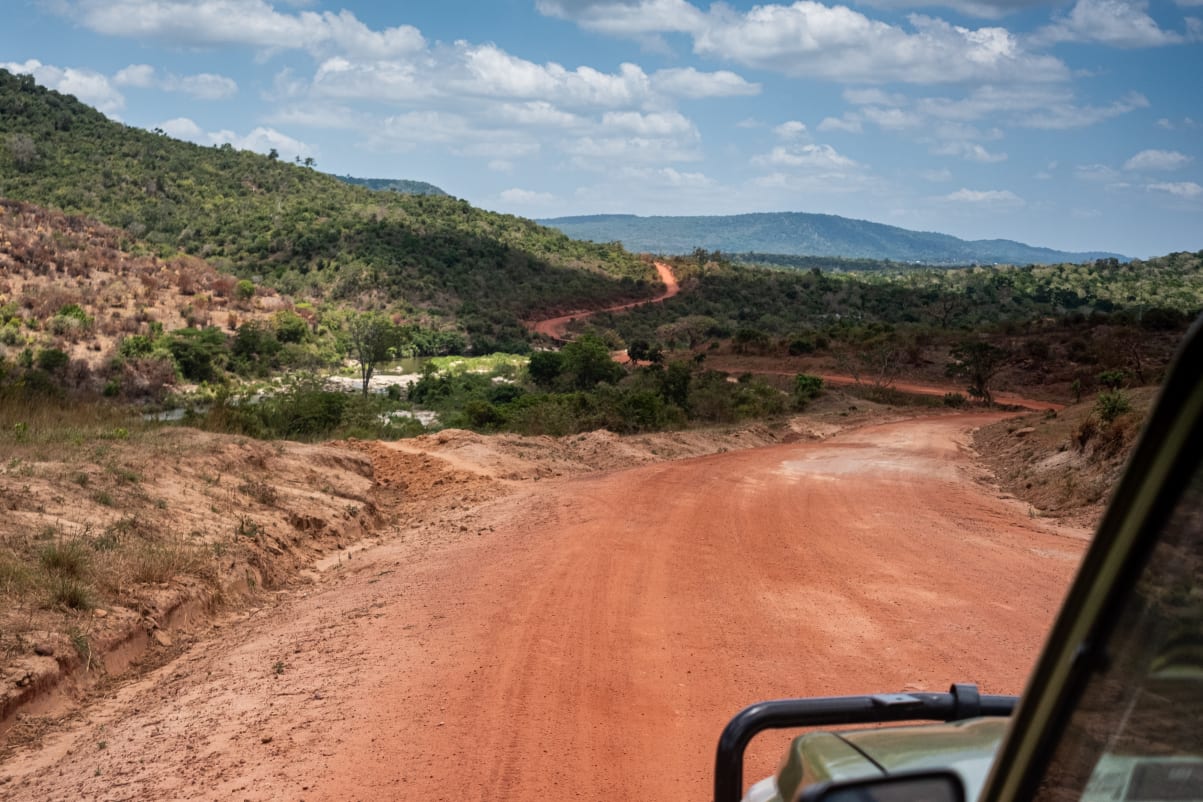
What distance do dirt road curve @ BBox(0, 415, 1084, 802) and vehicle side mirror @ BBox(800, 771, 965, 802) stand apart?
127 inches

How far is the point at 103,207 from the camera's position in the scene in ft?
217

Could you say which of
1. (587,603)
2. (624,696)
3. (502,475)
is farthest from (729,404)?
(624,696)

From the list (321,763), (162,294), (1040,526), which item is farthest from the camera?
(162,294)

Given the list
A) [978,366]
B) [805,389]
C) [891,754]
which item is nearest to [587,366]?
[805,389]

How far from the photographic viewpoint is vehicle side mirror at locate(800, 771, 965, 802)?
159cm

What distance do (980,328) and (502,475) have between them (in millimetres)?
43015

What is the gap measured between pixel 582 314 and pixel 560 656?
223 feet

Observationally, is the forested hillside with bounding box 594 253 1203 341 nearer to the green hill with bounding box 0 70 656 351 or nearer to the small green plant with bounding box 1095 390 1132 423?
the green hill with bounding box 0 70 656 351

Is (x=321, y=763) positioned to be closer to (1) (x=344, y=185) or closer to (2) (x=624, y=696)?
(2) (x=624, y=696)

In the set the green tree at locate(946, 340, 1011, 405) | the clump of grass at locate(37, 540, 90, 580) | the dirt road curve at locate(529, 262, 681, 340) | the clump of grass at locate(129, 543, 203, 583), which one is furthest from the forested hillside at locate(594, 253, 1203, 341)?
the clump of grass at locate(37, 540, 90, 580)

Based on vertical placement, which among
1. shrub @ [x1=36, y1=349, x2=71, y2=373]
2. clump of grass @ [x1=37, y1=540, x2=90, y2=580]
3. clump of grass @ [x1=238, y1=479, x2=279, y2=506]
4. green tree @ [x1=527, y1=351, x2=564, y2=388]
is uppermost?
clump of grass @ [x1=37, y1=540, x2=90, y2=580]

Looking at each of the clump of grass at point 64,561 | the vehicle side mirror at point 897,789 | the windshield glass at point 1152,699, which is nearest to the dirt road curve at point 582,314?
the clump of grass at point 64,561

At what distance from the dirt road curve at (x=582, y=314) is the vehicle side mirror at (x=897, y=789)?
61.8 metres

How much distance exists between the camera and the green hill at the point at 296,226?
6359 cm
